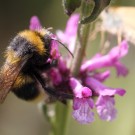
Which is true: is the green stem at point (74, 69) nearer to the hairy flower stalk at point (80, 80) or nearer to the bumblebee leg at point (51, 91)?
the hairy flower stalk at point (80, 80)

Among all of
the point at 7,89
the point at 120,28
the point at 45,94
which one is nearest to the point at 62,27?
the point at 120,28

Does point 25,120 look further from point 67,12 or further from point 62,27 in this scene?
point 67,12

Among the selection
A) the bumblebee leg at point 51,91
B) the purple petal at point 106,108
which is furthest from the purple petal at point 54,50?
the purple petal at point 106,108

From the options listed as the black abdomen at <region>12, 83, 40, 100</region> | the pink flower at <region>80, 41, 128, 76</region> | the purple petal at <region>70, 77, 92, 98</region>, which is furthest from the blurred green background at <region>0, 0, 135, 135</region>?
the black abdomen at <region>12, 83, 40, 100</region>

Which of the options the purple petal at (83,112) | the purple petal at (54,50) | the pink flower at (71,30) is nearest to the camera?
the purple petal at (83,112)

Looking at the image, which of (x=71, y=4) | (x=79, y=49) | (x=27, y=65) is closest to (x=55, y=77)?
(x=79, y=49)

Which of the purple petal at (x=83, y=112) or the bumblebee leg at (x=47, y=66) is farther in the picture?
the bumblebee leg at (x=47, y=66)
